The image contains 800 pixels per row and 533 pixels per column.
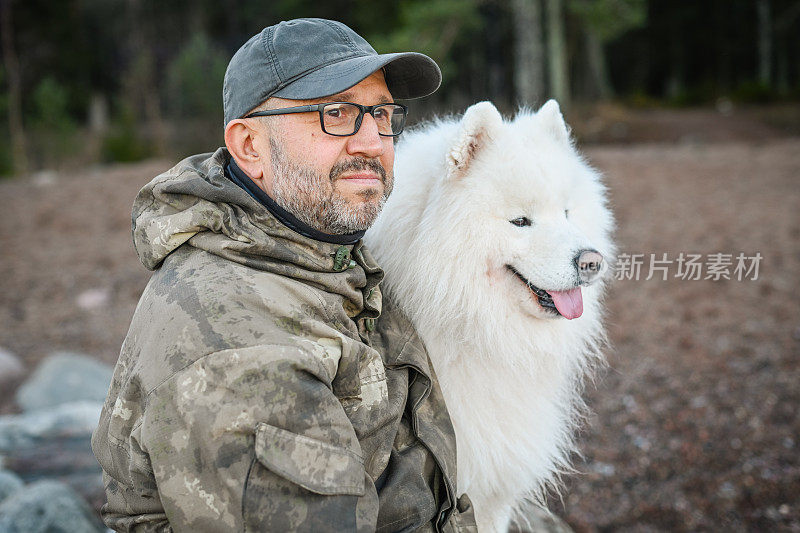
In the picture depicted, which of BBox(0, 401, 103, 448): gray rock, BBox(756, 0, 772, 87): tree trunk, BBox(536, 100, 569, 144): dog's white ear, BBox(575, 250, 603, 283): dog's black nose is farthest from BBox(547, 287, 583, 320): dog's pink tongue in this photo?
BBox(756, 0, 772, 87): tree trunk

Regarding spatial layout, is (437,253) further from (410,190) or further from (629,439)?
(629,439)

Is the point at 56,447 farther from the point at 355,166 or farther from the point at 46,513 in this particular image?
the point at 355,166

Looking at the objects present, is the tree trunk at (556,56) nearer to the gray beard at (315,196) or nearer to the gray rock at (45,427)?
the gray rock at (45,427)

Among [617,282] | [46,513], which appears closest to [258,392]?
[46,513]

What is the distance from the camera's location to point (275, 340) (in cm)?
159

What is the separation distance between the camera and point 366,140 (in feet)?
6.46

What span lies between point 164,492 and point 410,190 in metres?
1.50

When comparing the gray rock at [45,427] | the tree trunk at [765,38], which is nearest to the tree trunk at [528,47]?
the gray rock at [45,427]

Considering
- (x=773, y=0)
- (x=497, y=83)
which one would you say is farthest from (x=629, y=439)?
(x=773, y=0)

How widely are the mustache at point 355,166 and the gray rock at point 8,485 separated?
2.82 meters

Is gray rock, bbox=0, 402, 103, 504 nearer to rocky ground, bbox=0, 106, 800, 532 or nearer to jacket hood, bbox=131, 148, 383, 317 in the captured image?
rocky ground, bbox=0, 106, 800, 532

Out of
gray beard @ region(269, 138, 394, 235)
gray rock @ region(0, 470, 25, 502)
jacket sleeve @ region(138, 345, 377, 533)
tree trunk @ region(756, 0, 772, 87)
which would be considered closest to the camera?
jacket sleeve @ region(138, 345, 377, 533)

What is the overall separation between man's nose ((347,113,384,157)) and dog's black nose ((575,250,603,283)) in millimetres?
849

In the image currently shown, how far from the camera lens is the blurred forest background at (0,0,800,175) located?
13.1 meters
